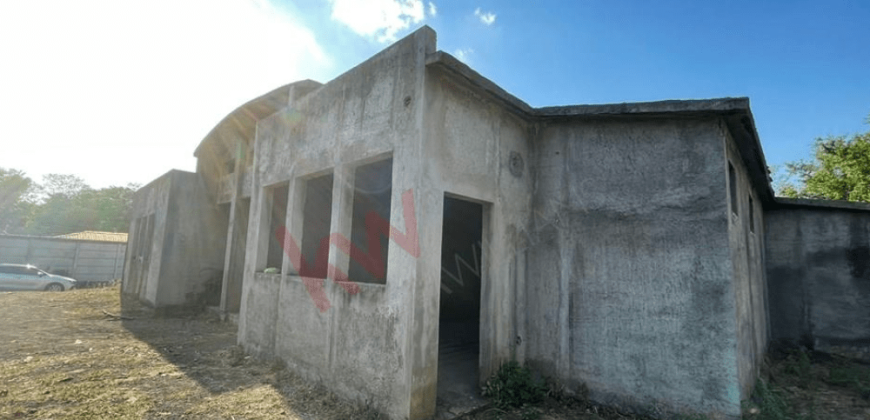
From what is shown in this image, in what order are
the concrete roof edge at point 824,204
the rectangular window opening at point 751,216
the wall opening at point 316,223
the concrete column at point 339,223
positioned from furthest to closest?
the wall opening at point 316,223 → the concrete roof edge at point 824,204 → the rectangular window opening at point 751,216 → the concrete column at point 339,223

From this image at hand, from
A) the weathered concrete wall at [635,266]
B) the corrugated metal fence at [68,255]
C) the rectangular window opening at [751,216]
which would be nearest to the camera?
the weathered concrete wall at [635,266]

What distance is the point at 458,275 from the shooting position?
32.0ft

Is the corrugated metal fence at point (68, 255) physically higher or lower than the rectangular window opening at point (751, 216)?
lower

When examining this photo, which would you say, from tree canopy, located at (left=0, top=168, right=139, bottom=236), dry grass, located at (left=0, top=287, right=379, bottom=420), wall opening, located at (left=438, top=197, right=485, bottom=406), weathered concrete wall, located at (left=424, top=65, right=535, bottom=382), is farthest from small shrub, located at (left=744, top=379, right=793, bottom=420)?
tree canopy, located at (left=0, top=168, right=139, bottom=236)

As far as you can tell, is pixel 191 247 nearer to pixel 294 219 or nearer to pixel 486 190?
pixel 294 219

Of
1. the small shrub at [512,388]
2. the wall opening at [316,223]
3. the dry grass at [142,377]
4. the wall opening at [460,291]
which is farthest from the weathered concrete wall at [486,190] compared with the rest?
the wall opening at [316,223]

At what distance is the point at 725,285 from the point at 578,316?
158cm

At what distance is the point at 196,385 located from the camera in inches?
208

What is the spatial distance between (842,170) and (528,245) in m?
22.4

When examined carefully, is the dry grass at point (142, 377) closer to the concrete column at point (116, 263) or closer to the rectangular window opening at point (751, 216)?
the rectangular window opening at point (751, 216)

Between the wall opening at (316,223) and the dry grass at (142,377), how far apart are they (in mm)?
2193

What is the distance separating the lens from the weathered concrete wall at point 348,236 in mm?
4160

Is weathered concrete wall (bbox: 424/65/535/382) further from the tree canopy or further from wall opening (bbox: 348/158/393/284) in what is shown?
the tree canopy

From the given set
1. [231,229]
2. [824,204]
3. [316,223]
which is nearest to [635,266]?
[824,204]
